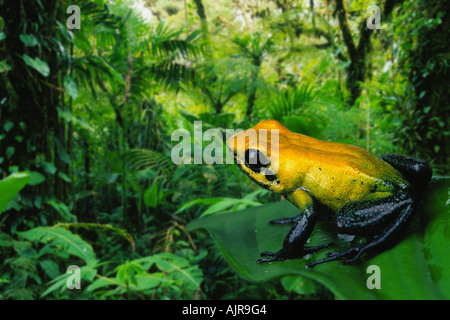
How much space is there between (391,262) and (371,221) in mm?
137

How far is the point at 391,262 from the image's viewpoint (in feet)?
1.59

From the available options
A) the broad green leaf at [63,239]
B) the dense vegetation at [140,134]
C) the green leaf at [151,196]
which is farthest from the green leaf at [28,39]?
the green leaf at [151,196]

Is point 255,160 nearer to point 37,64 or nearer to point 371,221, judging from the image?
point 371,221

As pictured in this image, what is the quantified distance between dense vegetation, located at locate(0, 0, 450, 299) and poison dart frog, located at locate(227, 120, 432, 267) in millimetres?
609

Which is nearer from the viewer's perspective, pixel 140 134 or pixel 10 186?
pixel 10 186

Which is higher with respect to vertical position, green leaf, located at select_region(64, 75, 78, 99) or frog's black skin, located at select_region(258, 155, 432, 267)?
green leaf, located at select_region(64, 75, 78, 99)

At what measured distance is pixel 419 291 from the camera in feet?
1.31

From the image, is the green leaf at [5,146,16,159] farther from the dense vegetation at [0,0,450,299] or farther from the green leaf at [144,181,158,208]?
the green leaf at [144,181,158,208]

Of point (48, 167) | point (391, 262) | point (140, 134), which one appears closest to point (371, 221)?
point (391, 262)

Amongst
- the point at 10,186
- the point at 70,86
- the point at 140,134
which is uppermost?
the point at 70,86

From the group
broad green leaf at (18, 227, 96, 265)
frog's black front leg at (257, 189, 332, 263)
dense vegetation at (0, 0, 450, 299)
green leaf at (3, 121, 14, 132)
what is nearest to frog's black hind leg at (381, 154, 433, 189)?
frog's black front leg at (257, 189, 332, 263)

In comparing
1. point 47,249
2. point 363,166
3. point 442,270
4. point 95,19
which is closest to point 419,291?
point 442,270

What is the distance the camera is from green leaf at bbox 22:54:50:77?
6.59ft
